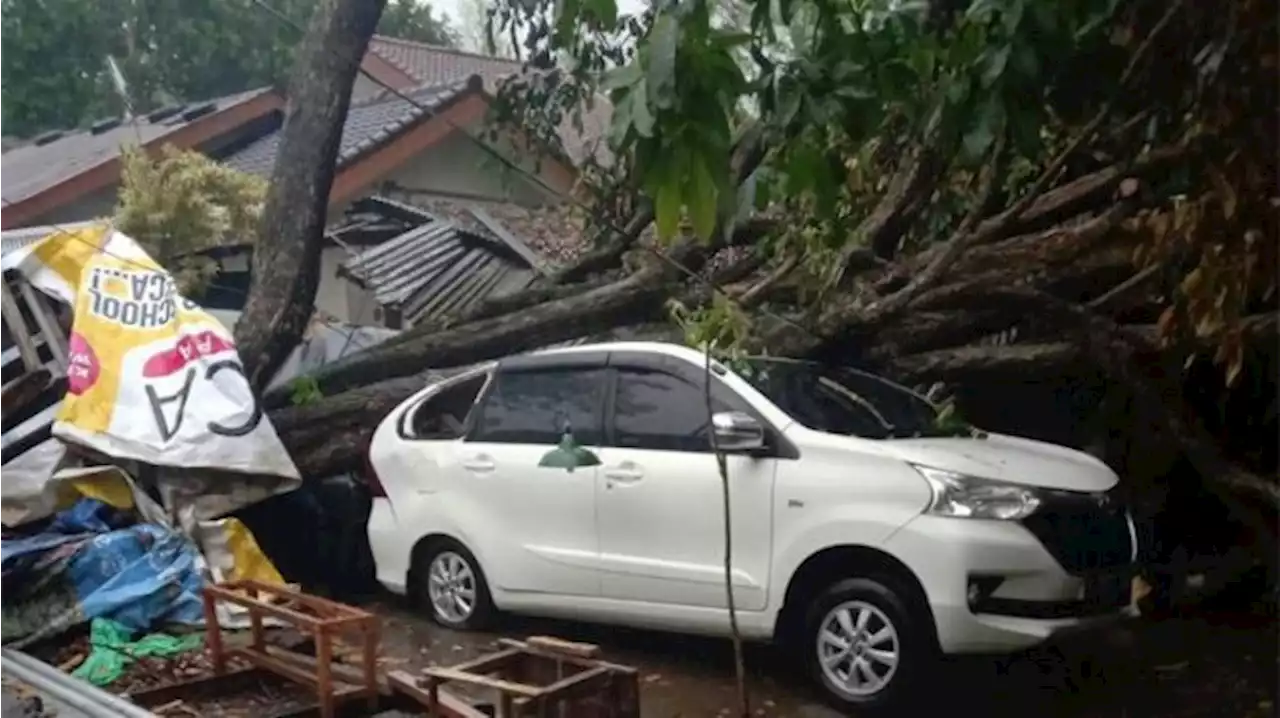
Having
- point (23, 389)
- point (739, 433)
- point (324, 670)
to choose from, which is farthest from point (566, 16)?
point (23, 389)

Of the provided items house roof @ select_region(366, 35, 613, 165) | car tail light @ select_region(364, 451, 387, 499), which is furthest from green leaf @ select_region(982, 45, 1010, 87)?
car tail light @ select_region(364, 451, 387, 499)

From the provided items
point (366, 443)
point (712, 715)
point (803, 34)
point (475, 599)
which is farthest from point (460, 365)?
point (803, 34)

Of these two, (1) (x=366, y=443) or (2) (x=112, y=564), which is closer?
(2) (x=112, y=564)

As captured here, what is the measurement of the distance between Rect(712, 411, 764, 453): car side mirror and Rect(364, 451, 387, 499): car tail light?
183 centimetres

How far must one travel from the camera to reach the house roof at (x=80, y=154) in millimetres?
5926

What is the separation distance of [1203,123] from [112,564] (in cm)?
458

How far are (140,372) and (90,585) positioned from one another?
0.95 metres

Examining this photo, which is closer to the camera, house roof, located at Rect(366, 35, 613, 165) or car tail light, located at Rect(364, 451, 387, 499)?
car tail light, located at Rect(364, 451, 387, 499)

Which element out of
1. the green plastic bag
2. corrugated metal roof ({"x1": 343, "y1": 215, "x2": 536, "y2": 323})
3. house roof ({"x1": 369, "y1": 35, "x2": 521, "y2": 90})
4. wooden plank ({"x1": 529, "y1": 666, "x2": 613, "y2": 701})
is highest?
house roof ({"x1": 369, "y1": 35, "x2": 521, "y2": 90})

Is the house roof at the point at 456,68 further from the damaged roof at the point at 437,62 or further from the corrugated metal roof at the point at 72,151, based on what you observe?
the corrugated metal roof at the point at 72,151

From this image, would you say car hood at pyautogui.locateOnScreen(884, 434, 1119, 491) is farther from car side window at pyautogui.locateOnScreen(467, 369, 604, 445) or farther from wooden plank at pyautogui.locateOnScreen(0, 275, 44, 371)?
wooden plank at pyautogui.locateOnScreen(0, 275, 44, 371)

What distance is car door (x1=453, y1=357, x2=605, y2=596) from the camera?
5520mm

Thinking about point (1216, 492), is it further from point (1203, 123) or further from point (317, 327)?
point (317, 327)

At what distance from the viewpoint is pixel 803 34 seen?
389 cm
